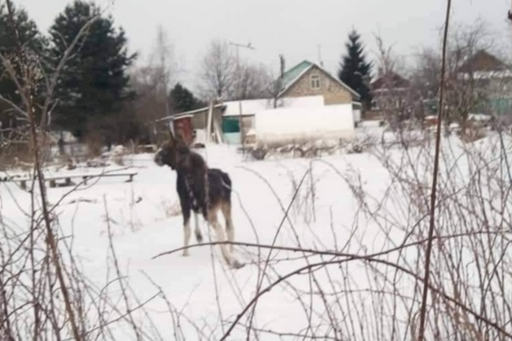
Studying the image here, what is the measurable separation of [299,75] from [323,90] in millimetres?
2726

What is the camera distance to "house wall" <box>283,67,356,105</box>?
61.5 m

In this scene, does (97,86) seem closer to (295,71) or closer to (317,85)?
(317,85)

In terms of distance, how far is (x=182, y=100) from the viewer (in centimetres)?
5722

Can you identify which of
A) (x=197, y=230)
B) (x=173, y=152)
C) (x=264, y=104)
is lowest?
(x=197, y=230)

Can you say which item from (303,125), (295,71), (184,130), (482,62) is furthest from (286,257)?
(295,71)

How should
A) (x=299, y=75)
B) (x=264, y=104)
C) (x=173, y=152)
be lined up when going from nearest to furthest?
(x=173, y=152) < (x=264, y=104) < (x=299, y=75)

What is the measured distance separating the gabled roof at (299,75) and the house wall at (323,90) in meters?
0.26

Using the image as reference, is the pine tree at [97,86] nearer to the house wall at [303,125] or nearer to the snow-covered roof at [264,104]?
the snow-covered roof at [264,104]

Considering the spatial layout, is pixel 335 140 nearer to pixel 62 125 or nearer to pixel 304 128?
pixel 304 128

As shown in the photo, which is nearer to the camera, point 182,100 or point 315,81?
point 182,100

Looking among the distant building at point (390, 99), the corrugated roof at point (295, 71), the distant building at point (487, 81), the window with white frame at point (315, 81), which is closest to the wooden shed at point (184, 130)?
the distant building at point (390, 99)

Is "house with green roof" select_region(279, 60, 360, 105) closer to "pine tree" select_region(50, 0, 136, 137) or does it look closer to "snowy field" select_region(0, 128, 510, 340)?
"pine tree" select_region(50, 0, 136, 137)

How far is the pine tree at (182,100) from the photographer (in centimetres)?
5577

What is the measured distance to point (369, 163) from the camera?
23531 millimetres
